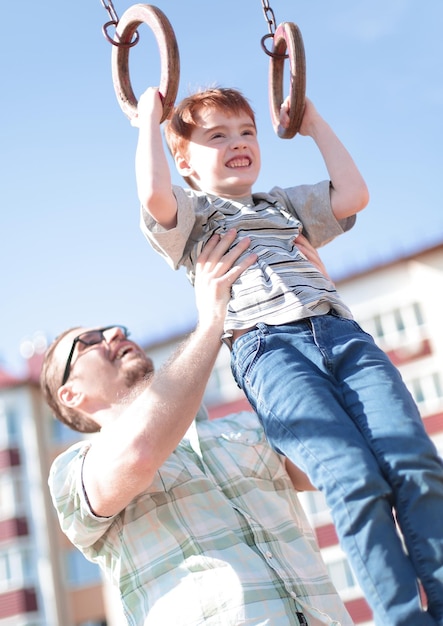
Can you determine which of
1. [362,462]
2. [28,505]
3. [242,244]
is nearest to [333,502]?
[362,462]

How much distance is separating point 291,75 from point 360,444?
163 cm

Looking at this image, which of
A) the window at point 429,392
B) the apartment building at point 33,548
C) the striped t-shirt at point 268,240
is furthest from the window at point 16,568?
the striped t-shirt at point 268,240

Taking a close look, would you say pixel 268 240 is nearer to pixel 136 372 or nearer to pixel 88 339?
pixel 136 372

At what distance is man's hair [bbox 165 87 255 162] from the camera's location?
11.6 ft

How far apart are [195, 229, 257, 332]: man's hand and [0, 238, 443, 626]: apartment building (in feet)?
64.3

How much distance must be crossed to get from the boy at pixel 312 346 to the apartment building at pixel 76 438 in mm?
19589

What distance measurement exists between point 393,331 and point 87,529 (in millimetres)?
22235

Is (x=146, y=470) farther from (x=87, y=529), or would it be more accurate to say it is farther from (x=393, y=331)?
(x=393, y=331)

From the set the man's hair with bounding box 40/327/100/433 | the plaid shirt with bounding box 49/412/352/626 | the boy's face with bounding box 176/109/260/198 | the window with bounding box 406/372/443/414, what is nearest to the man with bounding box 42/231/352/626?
the plaid shirt with bounding box 49/412/352/626

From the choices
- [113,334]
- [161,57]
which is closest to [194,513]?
[113,334]

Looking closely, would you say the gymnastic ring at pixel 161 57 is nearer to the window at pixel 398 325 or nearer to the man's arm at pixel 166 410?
the man's arm at pixel 166 410

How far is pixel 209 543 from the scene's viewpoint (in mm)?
3260

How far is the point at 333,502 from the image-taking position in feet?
8.09

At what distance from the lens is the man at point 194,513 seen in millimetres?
3141
